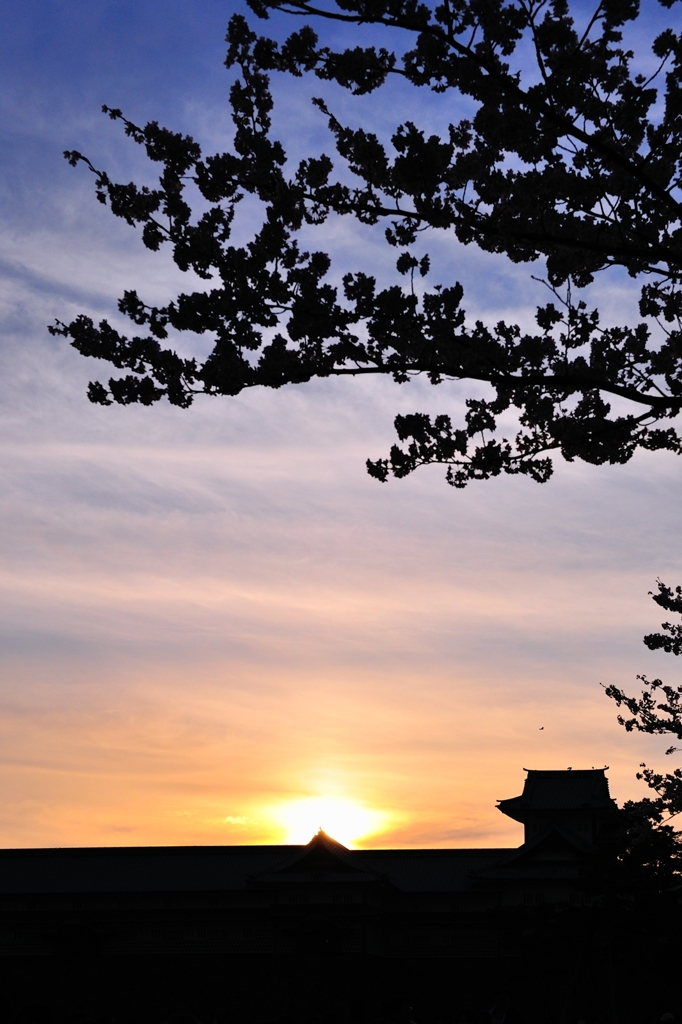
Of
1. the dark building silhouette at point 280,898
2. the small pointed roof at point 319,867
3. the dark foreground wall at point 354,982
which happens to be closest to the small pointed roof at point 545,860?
the dark building silhouette at point 280,898

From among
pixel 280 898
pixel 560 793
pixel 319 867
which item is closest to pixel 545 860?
pixel 560 793

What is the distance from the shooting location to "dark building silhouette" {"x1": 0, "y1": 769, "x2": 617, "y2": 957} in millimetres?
39906

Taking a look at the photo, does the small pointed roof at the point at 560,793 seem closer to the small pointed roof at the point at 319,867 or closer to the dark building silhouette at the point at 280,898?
the dark building silhouette at the point at 280,898

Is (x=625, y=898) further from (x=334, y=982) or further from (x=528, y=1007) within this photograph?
(x=334, y=982)

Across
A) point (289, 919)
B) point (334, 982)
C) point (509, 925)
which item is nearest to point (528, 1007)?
point (509, 925)

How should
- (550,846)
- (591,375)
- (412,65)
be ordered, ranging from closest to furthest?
(412,65) → (591,375) → (550,846)

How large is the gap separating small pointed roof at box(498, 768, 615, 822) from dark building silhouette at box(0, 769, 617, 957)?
164 inches

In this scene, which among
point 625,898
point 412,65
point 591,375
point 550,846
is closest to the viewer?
point 412,65

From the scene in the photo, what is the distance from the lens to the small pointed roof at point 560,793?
156 ft

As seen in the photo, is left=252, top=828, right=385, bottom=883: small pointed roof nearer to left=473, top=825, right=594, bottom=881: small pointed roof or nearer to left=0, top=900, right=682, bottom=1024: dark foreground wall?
left=0, top=900, right=682, bottom=1024: dark foreground wall

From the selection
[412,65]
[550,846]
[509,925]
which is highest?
[412,65]

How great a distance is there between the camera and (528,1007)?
36.8 metres

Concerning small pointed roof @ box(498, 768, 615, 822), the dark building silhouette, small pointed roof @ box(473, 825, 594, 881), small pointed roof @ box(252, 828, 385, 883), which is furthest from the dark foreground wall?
small pointed roof @ box(498, 768, 615, 822)

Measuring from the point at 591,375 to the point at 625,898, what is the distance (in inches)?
1087
